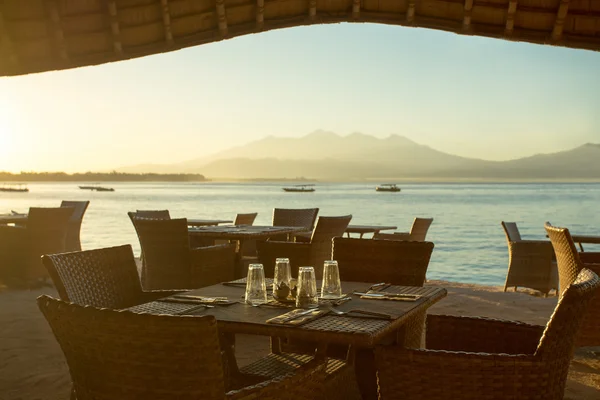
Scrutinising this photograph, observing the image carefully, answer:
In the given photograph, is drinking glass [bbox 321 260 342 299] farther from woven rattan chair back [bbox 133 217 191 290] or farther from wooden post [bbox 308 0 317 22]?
woven rattan chair back [bbox 133 217 191 290]

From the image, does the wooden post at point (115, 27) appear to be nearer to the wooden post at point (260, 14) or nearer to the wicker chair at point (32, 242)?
the wooden post at point (260, 14)

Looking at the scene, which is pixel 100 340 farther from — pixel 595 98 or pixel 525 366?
pixel 595 98

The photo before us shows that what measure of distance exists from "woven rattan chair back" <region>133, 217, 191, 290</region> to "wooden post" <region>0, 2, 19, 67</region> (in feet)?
7.47

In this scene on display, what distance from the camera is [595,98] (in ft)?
150

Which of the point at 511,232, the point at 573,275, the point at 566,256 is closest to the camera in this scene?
the point at 573,275

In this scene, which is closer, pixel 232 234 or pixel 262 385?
pixel 262 385

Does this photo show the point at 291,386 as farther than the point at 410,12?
No

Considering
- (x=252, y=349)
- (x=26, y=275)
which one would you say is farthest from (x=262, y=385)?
(x=26, y=275)

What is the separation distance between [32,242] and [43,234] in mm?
148

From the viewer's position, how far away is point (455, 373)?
2.02m

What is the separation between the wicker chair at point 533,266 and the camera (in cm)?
729

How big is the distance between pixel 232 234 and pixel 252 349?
130 cm

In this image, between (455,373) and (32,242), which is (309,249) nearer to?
(455,373)

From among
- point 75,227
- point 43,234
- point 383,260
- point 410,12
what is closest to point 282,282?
point 383,260
